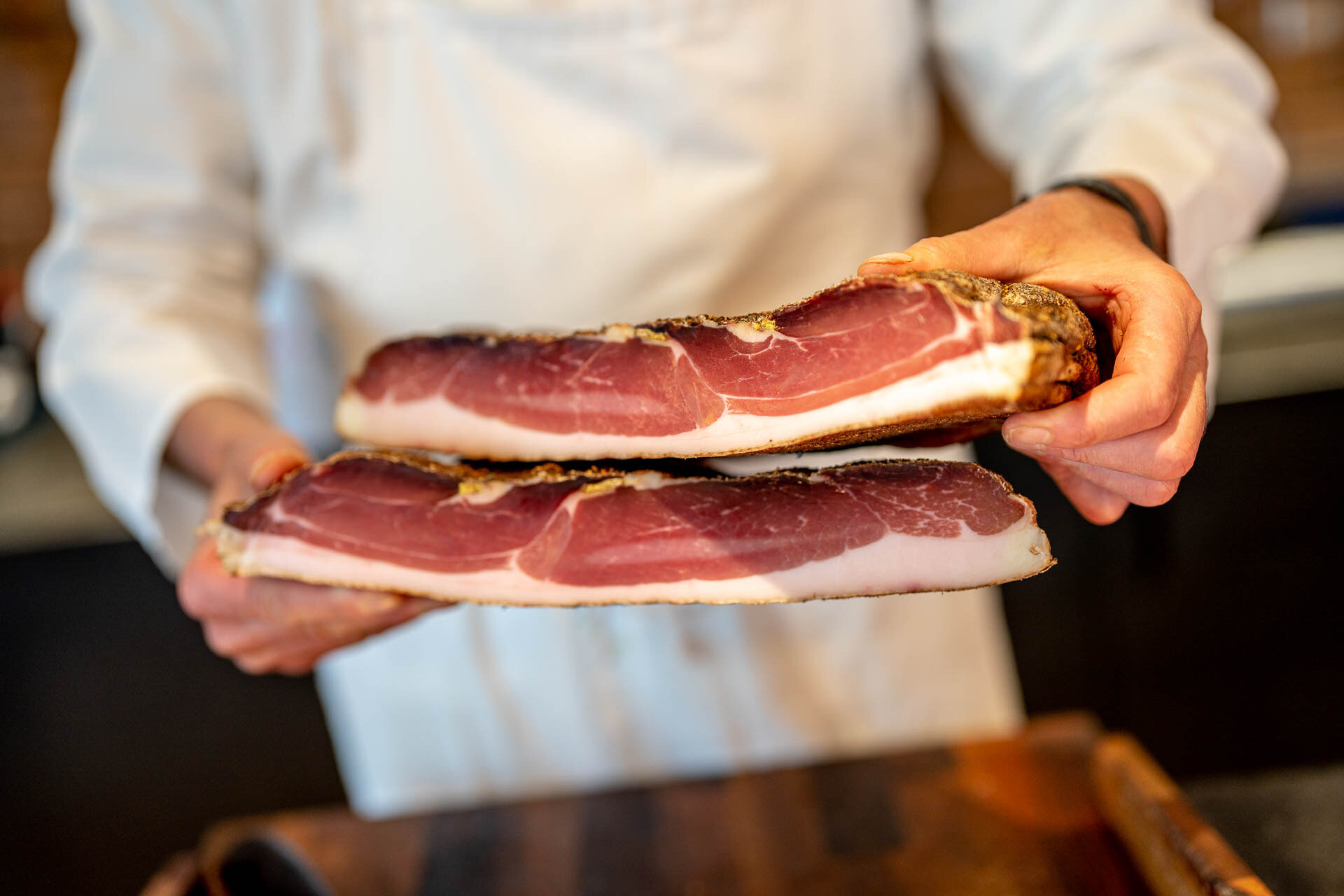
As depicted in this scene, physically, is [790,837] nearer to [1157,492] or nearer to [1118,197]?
[1157,492]

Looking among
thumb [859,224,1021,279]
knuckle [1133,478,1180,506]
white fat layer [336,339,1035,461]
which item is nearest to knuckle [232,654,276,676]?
white fat layer [336,339,1035,461]

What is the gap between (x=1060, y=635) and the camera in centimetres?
333

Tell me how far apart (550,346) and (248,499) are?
1.78 ft

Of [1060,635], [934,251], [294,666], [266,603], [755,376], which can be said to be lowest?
[1060,635]

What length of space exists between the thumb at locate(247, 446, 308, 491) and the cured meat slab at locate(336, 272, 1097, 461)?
0.58ft

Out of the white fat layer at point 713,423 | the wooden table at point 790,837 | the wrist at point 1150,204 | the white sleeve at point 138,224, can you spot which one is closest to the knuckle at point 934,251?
the white fat layer at point 713,423

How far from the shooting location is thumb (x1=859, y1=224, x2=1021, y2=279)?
980 millimetres

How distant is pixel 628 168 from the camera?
1922mm

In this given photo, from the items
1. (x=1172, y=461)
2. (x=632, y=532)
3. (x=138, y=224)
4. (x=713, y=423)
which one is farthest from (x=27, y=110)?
(x=1172, y=461)

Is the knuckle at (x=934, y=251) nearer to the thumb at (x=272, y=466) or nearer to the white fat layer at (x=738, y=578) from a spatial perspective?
the white fat layer at (x=738, y=578)

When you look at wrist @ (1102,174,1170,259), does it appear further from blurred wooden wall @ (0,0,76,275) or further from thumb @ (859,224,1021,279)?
blurred wooden wall @ (0,0,76,275)

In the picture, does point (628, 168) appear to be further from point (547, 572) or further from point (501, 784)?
point (501, 784)

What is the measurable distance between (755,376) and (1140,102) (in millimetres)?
1075

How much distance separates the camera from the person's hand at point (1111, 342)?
0.91 meters
